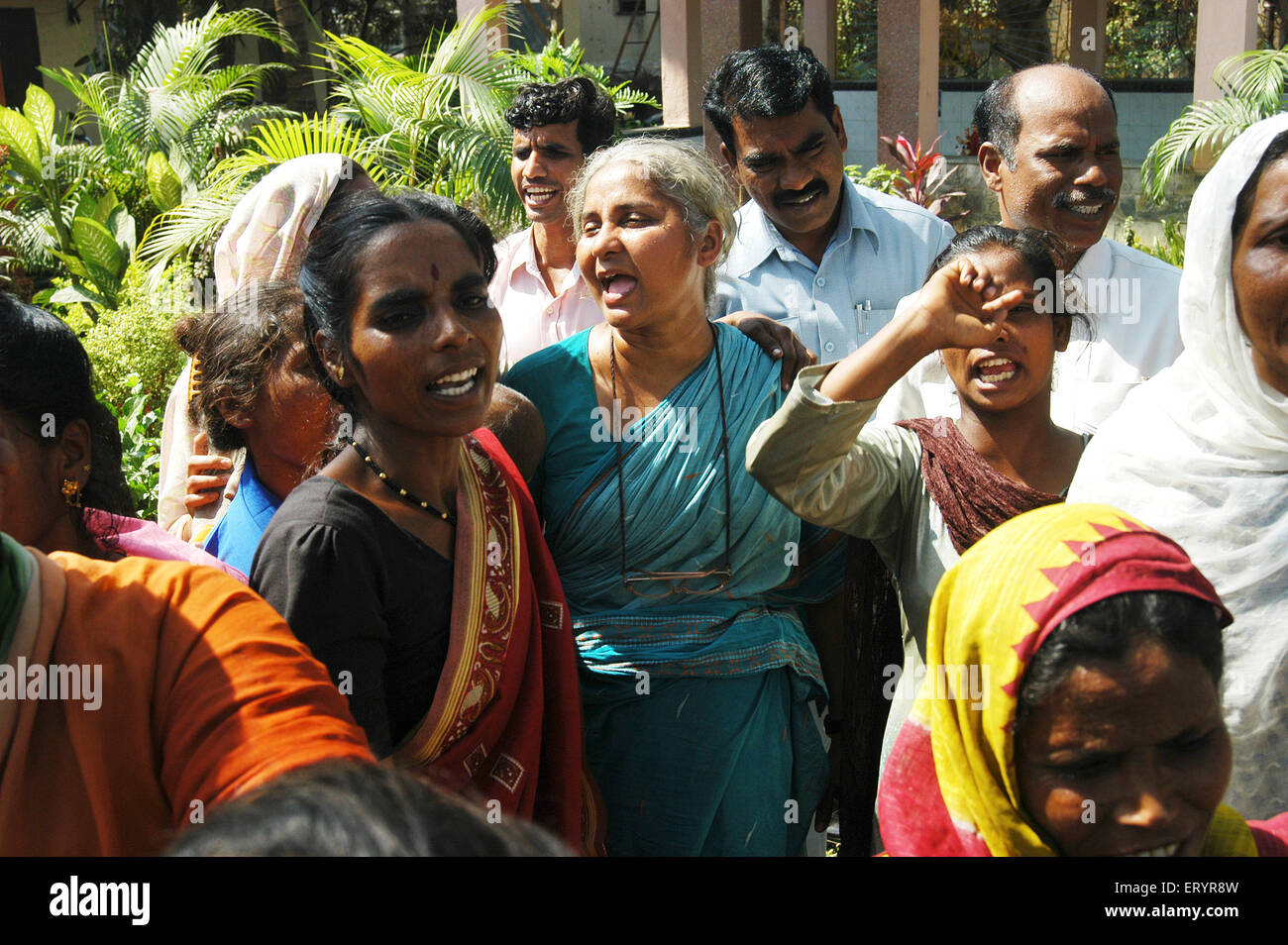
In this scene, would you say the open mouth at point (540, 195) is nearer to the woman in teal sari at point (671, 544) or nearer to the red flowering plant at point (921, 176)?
the woman in teal sari at point (671, 544)

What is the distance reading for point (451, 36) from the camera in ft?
29.1

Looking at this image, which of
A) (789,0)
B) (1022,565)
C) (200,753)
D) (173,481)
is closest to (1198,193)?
(1022,565)

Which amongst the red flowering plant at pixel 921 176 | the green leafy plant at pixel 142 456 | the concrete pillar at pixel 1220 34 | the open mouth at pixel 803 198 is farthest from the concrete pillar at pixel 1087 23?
the open mouth at pixel 803 198

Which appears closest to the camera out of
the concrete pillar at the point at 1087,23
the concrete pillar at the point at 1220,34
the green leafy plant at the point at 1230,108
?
the green leafy plant at the point at 1230,108

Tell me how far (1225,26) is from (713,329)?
827cm

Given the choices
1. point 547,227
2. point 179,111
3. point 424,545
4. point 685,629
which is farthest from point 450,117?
point 424,545

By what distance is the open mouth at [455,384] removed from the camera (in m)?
2.05

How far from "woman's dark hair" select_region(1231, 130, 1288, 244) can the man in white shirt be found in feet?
6.89

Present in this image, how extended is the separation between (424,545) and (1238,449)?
138cm

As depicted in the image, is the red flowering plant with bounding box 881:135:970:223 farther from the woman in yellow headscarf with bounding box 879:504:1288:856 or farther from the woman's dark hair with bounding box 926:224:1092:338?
the woman in yellow headscarf with bounding box 879:504:1288:856

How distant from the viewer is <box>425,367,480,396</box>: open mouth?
2.05m

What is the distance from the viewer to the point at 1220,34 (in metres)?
9.09

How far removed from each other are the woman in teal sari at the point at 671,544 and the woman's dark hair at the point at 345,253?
45 centimetres

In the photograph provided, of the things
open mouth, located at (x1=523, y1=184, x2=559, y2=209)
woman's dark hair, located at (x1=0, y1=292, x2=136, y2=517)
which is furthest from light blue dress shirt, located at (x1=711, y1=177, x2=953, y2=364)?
woman's dark hair, located at (x1=0, y1=292, x2=136, y2=517)
